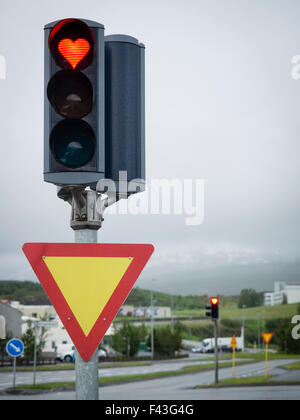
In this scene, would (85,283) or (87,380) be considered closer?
(87,380)

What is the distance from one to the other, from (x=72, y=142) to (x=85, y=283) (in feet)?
2.12

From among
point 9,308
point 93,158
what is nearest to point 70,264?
point 93,158

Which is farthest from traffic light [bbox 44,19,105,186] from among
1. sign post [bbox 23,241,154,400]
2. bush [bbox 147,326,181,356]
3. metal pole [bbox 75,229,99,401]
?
bush [bbox 147,326,181,356]

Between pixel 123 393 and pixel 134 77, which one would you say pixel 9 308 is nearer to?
pixel 123 393

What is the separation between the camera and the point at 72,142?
2.79 metres

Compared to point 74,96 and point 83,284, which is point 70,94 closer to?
point 74,96

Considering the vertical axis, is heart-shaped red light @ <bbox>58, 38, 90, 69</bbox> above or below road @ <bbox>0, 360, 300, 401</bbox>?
above

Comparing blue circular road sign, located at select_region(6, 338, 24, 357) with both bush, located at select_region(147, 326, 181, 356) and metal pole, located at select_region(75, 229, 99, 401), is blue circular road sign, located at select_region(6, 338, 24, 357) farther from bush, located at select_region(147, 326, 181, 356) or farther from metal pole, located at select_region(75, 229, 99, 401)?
bush, located at select_region(147, 326, 181, 356)

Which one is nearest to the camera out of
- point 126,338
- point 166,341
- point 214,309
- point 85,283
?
point 85,283

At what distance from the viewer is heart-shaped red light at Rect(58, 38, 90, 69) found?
9.20 feet

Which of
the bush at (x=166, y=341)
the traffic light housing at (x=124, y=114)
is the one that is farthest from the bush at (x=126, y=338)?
the traffic light housing at (x=124, y=114)

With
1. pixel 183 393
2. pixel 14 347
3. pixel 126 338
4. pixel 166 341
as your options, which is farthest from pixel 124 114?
pixel 166 341

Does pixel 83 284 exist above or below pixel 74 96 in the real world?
below

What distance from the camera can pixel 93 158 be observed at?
109 inches
